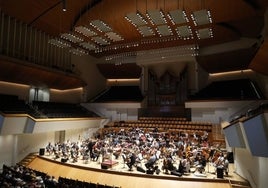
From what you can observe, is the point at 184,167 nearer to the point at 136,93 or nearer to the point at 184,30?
the point at 184,30

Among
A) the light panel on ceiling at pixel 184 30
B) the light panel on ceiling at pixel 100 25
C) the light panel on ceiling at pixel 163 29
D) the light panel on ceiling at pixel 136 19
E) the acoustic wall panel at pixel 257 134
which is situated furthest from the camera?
the light panel on ceiling at pixel 184 30

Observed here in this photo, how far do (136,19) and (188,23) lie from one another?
2803mm

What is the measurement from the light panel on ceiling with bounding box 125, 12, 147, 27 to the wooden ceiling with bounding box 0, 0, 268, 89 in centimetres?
62

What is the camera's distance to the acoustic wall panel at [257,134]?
5.08m

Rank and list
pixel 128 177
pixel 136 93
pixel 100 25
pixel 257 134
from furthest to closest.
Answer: pixel 136 93
pixel 100 25
pixel 128 177
pixel 257 134

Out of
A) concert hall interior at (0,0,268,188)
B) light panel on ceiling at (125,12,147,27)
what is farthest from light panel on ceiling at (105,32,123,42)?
light panel on ceiling at (125,12,147,27)

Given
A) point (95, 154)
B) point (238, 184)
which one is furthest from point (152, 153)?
point (238, 184)

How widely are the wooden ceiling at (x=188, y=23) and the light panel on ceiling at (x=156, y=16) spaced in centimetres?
45

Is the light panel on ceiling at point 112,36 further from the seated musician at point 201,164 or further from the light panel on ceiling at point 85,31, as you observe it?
the seated musician at point 201,164

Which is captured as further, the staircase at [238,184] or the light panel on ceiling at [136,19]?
the light panel on ceiling at [136,19]

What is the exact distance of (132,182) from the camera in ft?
25.8

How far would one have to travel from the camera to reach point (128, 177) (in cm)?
807

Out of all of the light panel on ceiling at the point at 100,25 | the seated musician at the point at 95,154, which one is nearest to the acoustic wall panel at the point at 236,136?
the seated musician at the point at 95,154

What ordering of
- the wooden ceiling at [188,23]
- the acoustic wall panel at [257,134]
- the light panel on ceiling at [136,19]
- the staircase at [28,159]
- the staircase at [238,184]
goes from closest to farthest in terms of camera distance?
the acoustic wall panel at [257,134]
the staircase at [238,184]
the light panel on ceiling at [136,19]
the wooden ceiling at [188,23]
the staircase at [28,159]
